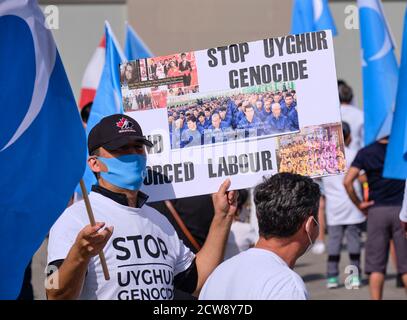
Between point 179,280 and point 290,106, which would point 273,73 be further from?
point 179,280

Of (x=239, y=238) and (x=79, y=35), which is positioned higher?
(x=79, y=35)

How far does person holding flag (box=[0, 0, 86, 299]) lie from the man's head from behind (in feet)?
3.39

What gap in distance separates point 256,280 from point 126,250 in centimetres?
97

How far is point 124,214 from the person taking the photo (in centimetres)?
422

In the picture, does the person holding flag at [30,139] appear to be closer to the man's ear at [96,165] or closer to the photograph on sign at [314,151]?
the man's ear at [96,165]

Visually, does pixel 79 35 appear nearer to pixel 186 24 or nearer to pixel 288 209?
pixel 186 24

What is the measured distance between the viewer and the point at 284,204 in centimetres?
349

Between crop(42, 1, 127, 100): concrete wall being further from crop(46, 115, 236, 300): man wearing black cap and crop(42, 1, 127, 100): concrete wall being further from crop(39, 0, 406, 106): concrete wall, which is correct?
crop(46, 115, 236, 300): man wearing black cap

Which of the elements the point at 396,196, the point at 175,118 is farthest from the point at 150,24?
the point at 175,118

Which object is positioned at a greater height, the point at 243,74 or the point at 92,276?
the point at 243,74

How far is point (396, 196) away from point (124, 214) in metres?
4.74

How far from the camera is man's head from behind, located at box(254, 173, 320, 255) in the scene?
3465 millimetres

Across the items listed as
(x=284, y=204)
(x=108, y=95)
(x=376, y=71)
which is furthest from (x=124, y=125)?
(x=376, y=71)

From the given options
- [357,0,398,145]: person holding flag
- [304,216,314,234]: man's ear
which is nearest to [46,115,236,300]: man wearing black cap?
[304,216,314,234]: man's ear
